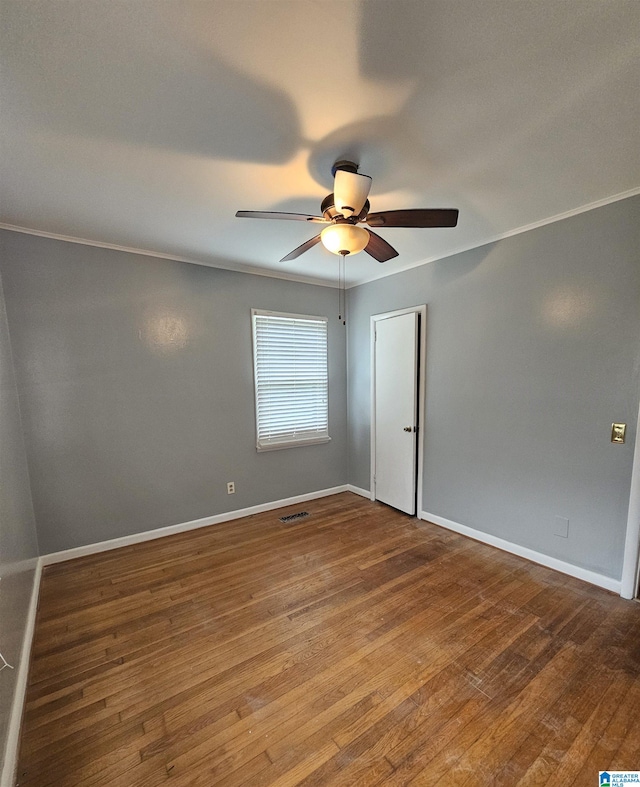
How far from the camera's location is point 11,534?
1.72 meters

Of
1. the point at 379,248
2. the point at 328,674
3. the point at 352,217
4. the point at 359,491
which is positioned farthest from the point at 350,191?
the point at 359,491

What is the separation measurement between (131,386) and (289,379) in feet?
5.23

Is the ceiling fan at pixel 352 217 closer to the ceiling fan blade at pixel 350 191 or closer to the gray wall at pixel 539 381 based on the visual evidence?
the ceiling fan blade at pixel 350 191

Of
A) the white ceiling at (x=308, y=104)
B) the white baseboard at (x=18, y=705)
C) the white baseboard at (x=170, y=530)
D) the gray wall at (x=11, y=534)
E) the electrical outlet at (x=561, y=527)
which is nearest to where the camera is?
the white ceiling at (x=308, y=104)

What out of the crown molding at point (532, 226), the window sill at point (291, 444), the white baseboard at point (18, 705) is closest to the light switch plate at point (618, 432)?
the crown molding at point (532, 226)

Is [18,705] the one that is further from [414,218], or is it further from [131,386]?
[414,218]

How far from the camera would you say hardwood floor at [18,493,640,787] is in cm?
123

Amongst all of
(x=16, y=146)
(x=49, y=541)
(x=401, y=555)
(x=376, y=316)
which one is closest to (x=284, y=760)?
(x=401, y=555)

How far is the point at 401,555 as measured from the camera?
2.68 meters

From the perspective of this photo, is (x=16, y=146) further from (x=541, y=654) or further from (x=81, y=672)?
(x=541, y=654)

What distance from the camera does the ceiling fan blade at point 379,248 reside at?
2.03 meters

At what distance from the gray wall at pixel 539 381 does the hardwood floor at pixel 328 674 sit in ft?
1.60

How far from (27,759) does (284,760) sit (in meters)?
1.01

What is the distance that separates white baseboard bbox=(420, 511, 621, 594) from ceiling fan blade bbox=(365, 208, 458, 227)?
8.33ft
